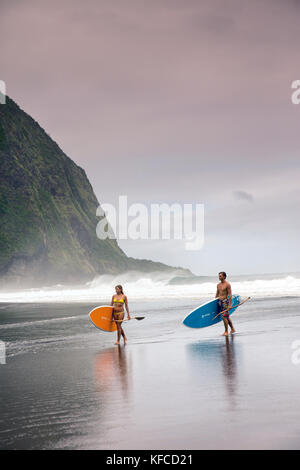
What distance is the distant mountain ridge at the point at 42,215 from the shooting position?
220 feet

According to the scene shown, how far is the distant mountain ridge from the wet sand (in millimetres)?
55286

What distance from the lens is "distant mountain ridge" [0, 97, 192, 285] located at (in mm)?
67000

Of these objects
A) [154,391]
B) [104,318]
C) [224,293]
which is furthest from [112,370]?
[224,293]

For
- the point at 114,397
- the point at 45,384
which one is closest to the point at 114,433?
the point at 114,397

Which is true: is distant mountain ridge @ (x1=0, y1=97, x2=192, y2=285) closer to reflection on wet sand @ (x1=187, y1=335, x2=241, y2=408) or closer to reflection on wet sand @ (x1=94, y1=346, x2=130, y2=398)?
reflection on wet sand @ (x1=94, y1=346, x2=130, y2=398)

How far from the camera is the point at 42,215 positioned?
72.6 metres

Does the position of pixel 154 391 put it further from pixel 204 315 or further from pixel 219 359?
pixel 204 315

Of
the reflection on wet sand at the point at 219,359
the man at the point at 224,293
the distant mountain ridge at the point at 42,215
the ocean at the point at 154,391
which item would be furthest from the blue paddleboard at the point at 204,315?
the distant mountain ridge at the point at 42,215

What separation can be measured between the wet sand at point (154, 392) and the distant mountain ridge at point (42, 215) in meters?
55.3

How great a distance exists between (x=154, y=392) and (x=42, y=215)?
67979mm
